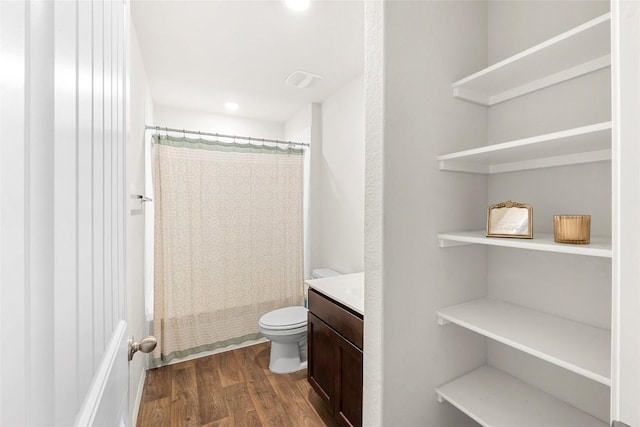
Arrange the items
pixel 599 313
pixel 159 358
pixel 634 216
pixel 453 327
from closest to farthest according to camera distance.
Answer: pixel 634 216 → pixel 599 313 → pixel 453 327 → pixel 159 358

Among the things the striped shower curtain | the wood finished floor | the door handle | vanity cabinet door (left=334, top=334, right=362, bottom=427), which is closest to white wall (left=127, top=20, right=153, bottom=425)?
the wood finished floor

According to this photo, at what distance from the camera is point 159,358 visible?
2469 mm

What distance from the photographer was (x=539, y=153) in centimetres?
104

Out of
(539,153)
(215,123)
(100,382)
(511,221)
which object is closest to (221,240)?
(215,123)

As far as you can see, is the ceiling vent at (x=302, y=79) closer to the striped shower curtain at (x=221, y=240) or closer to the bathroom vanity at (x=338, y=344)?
the striped shower curtain at (x=221, y=240)

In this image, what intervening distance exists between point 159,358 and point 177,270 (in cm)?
76

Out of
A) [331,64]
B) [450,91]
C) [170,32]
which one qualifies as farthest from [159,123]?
[450,91]

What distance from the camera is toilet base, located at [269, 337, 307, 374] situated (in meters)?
2.36

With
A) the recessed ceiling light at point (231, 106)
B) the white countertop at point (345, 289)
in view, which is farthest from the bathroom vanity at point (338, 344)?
the recessed ceiling light at point (231, 106)

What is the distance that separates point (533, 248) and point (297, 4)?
1.67 metres

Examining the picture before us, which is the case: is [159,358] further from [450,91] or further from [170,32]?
[450,91]

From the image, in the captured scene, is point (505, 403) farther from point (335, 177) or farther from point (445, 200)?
point (335, 177)

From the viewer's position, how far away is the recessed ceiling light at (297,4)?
1.58m

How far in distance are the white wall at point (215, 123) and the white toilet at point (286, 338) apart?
2.31m
